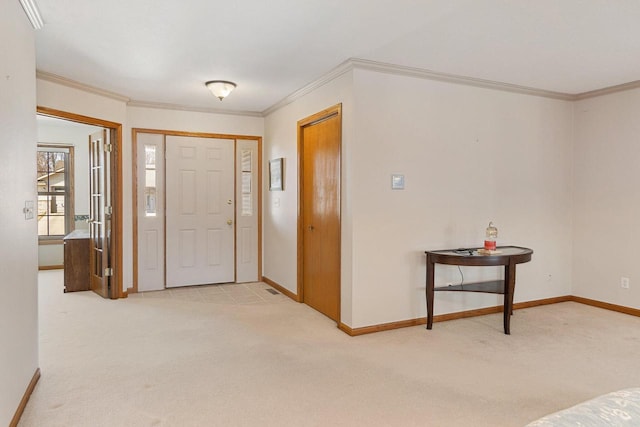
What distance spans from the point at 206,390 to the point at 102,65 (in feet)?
9.75

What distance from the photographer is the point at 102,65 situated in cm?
370

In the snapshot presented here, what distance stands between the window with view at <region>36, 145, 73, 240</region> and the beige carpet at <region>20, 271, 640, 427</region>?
3.32 m

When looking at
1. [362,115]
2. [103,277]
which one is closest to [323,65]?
[362,115]

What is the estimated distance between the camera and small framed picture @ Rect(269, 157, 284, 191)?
512 centimetres

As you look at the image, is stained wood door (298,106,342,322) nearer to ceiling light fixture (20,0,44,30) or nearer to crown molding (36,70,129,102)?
crown molding (36,70,129,102)

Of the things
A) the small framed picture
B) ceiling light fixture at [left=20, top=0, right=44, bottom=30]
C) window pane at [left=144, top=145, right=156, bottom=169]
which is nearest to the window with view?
window pane at [left=144, top=145, right=156, bottom=169]

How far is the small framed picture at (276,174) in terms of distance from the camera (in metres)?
5.12

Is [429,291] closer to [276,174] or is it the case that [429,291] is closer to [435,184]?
[435,184]

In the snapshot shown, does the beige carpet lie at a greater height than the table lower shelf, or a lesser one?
lesser

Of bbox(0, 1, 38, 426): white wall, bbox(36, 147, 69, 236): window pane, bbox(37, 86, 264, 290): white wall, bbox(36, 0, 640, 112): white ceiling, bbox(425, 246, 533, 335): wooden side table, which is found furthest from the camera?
bbox(36, 147, 69, 236): window pane

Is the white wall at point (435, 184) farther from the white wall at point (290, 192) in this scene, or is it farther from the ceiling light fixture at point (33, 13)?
the ceiling light fixture at point (33, 13)

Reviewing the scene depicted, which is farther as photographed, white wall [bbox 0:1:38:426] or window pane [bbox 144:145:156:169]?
window pane [bbox 144:145:156:169]

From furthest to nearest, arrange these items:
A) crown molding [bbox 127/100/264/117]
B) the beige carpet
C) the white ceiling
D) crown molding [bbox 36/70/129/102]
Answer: crown molding [bbox 127/100/264/117] → crown molding [bbox 36/70/129/102] → the white ceiling → the beige carpet

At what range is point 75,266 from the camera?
5.29 meters
